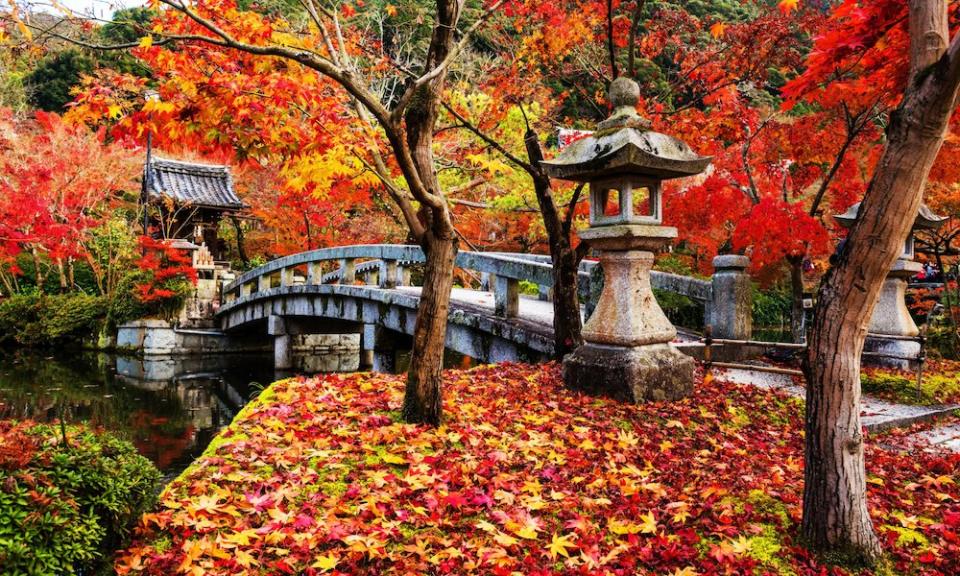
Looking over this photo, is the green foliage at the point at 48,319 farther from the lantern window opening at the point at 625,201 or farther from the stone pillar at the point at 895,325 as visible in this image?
the stone pillar at the point at 895,325

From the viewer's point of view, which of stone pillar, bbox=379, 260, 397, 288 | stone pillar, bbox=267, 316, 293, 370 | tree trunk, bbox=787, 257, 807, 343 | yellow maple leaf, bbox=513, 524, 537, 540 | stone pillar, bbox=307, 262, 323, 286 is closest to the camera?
yellow maple leaf, bbox=513, 524, 537, 540

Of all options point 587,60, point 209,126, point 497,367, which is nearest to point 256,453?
point 209,126

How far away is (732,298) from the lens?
723cm

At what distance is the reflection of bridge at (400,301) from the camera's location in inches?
327

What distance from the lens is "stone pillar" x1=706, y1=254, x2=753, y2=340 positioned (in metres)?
7.22

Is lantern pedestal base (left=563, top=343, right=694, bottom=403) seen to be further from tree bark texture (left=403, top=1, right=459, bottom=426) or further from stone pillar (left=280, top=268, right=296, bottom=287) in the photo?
stone pillar (left=280, top=268, right=296, bottom=287)

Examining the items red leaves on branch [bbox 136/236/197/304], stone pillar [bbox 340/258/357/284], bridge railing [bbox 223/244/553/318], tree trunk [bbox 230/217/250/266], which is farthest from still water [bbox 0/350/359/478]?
tree trunk [bbox 230/217/250/266]

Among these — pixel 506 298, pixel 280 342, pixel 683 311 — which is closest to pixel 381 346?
pixel 280 342

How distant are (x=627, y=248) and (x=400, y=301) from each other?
736cm

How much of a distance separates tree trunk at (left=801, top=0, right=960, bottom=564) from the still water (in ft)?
21.8

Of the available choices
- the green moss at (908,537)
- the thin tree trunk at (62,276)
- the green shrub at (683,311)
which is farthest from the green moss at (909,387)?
the thin tree trunk at (62,276)

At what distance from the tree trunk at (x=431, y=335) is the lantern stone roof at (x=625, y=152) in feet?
5.35

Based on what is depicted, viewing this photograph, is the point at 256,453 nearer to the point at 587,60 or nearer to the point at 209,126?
the point at 209,126

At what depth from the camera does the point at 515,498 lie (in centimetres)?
385
